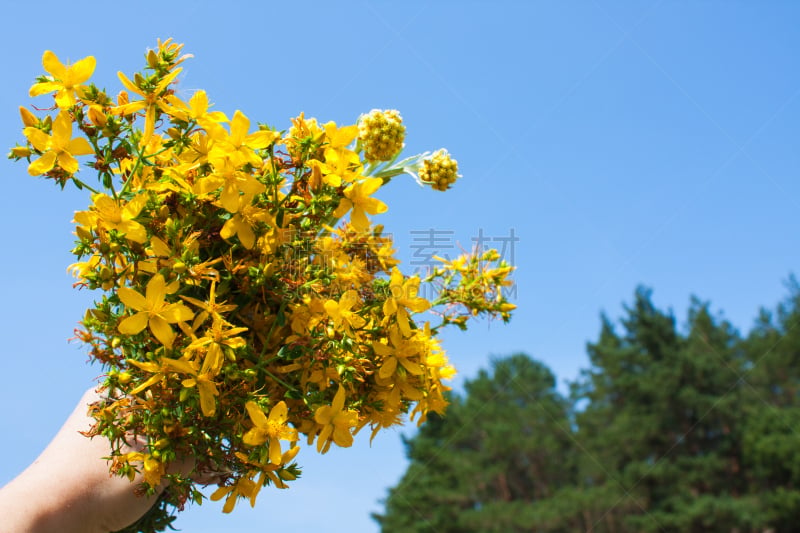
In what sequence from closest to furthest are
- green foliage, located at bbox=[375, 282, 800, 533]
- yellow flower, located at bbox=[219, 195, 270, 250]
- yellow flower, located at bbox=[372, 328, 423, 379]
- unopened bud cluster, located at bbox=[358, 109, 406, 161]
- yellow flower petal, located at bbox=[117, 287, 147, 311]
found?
yellow flower petal, located at bbox=[117, 287, 147, 311] → yellow flower, located at bbox=[219, 195, 270, 250] → yellow flower, located at bbox=[372, 328, 423, 379] → unopened bud cluster, located at bbox=[358, 109, 406, 161] → green foliage, located at bbox=[375, 282, 800, 533]

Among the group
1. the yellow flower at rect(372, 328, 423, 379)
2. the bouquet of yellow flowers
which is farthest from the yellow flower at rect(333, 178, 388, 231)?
the yellow flower at rect(372, 328, 423, 379)

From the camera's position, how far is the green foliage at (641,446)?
2216 centimetres

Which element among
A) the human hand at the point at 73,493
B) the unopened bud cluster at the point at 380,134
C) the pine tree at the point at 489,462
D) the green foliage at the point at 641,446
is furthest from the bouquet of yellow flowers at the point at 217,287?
the pine tree at the point at 489,462

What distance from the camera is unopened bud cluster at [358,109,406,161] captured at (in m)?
2.33

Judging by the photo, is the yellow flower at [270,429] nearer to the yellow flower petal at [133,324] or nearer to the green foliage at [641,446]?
the yellow flower petal at [133,324]

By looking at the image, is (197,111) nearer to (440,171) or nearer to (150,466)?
(150,466)

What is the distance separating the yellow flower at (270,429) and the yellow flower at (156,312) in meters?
0.27

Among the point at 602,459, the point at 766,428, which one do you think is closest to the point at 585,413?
the point at 602,459

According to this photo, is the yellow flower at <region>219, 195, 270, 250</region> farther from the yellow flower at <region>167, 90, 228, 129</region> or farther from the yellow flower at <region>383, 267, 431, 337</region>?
the yellow flower at <region>383, 267, 431, 337</region>

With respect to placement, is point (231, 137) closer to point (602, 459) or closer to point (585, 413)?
point (602, 459)

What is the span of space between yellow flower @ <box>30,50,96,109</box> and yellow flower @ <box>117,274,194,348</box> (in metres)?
0.55

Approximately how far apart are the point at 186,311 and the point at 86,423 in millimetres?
868

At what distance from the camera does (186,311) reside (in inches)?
60.4

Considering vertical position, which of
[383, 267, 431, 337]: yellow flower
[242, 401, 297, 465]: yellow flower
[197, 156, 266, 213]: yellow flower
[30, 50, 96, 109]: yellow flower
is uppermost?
[30, 50, 96, 109]: yellow flower
